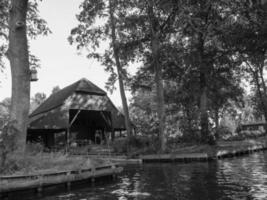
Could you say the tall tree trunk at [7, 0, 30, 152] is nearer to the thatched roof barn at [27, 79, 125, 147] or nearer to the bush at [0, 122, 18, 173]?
the bush at [0, 122, 18, 173]

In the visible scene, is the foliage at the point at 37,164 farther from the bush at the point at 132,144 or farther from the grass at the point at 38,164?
the bush at the point at 132,144

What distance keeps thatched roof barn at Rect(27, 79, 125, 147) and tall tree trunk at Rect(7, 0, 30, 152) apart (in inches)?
491

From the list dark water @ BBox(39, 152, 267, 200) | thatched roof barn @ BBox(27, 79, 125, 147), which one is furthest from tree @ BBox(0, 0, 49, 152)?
thatched roof barn @ BBox(27, 79, 125, 147)

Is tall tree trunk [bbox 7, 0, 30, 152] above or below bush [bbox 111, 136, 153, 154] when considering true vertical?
above

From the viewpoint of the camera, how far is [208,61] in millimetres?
21625

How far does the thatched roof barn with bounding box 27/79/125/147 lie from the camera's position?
24359 mm

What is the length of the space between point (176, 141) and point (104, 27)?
41.5ft

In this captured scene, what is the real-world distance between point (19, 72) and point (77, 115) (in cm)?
1841

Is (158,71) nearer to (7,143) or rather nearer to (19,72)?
(19,72)

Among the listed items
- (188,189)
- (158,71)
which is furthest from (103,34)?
(188,189)

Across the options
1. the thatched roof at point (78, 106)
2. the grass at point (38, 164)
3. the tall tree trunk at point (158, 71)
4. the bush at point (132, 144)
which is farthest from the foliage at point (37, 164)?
the thatched roof at point (78, 106)

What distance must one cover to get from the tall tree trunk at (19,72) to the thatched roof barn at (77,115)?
12464 millimetres

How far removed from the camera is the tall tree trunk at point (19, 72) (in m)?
10.7

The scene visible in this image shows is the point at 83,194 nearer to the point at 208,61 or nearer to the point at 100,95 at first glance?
the point at 208,61
